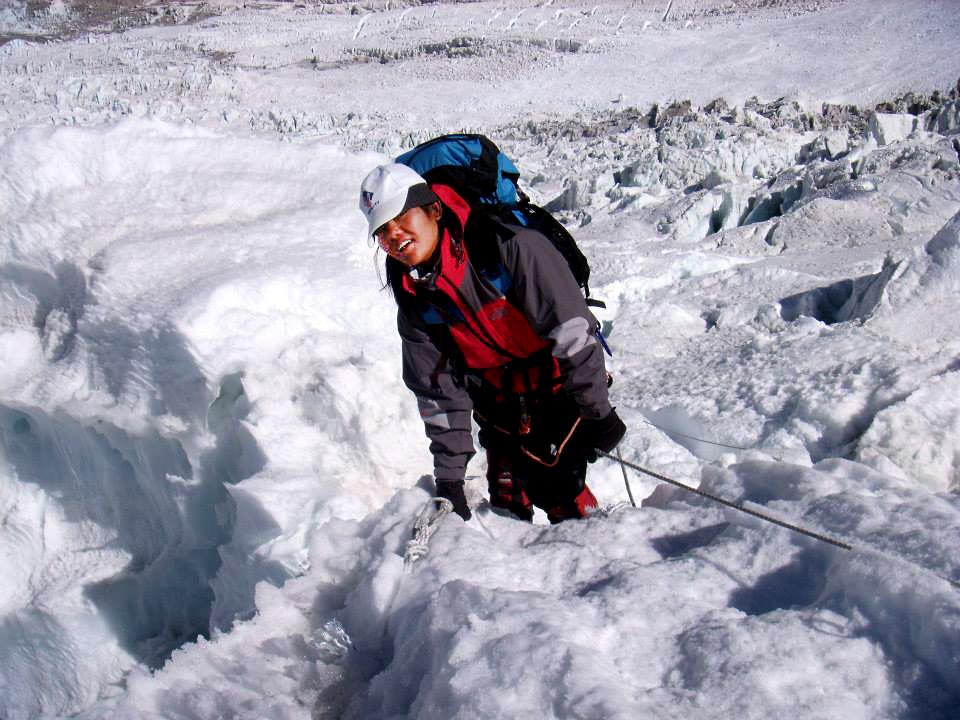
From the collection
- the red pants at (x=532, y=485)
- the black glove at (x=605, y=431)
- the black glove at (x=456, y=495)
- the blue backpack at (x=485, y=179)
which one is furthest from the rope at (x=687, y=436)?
the black glove at (x=456, y=495)

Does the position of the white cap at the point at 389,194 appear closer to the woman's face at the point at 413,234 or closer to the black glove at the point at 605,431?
the woman's face at the point at 413,234

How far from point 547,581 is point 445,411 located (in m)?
0.66

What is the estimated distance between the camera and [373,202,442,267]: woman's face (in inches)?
71.2

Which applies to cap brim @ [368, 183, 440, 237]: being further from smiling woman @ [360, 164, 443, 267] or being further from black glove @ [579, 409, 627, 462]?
black glove @ [579, 409, 627, 462]

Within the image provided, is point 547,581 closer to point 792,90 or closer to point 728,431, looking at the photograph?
point 728,431

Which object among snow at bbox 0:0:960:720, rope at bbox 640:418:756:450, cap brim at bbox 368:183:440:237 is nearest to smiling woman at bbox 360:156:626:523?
cap brim at bbox 368:183:440:237

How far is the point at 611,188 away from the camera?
392 inches

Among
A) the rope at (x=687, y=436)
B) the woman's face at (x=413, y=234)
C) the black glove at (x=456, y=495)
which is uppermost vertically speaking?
the woman's face at (x=413, y=234)

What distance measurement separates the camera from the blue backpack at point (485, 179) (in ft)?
6.47

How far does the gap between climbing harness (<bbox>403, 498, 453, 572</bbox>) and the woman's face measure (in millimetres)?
644

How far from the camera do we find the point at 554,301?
6.19 ft

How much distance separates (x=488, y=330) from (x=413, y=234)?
361 millimetres

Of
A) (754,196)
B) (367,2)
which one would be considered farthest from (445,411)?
(367,2)

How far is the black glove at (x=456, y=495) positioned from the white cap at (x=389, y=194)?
29.1 inches
